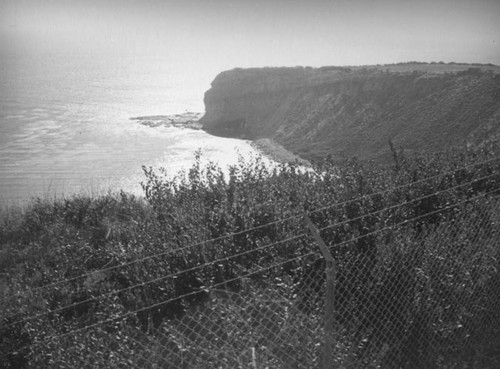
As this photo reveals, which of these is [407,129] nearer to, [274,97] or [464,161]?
[274,97]

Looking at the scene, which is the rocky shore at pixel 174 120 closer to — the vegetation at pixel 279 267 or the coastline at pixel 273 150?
the coastline at pixel 273 150

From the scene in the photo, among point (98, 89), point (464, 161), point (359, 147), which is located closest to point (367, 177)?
point (464, 161)

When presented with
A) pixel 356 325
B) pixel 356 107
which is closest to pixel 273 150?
pixel 356 107

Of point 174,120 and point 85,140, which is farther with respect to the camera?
point 174,120

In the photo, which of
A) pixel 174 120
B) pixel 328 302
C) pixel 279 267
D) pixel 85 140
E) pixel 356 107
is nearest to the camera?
pixel 328 302

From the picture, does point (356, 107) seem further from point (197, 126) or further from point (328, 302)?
point (328, 302)
